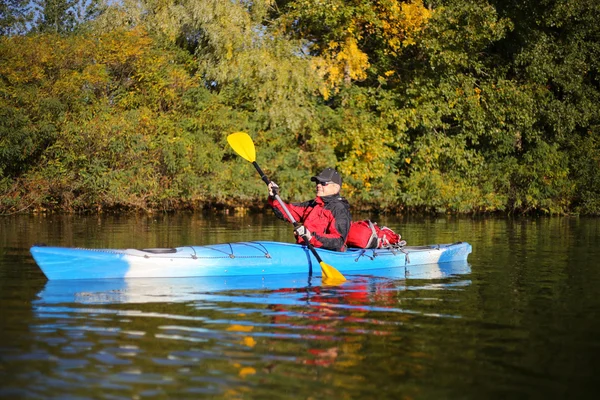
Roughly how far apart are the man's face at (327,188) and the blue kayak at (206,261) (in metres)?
0.66

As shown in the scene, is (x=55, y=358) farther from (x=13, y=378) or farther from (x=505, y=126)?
(x=505, y=126)

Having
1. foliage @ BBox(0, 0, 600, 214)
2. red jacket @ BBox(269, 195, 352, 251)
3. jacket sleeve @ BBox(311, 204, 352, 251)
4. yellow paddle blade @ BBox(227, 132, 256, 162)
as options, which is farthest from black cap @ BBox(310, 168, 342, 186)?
foliage @ BBox(0, 0, 600, 214)

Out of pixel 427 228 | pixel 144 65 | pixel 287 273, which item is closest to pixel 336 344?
pixel 287 273

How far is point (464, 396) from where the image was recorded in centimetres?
495

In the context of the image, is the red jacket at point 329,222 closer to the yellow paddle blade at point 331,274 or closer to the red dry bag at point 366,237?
the yellow paddle blade at point 331,274

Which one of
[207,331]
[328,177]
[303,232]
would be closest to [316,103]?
[328,177]

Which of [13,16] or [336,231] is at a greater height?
[13,16]

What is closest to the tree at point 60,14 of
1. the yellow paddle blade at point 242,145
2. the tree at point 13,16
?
the tree at point 13,16

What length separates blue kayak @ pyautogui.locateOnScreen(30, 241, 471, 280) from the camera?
870 centimetres

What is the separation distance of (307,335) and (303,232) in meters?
3.43

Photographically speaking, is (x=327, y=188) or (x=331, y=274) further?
(x=327, y=188)

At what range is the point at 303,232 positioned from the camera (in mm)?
9797

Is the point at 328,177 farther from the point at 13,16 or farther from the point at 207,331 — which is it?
the point at 13,16

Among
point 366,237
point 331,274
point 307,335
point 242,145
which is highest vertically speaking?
point 242,145
